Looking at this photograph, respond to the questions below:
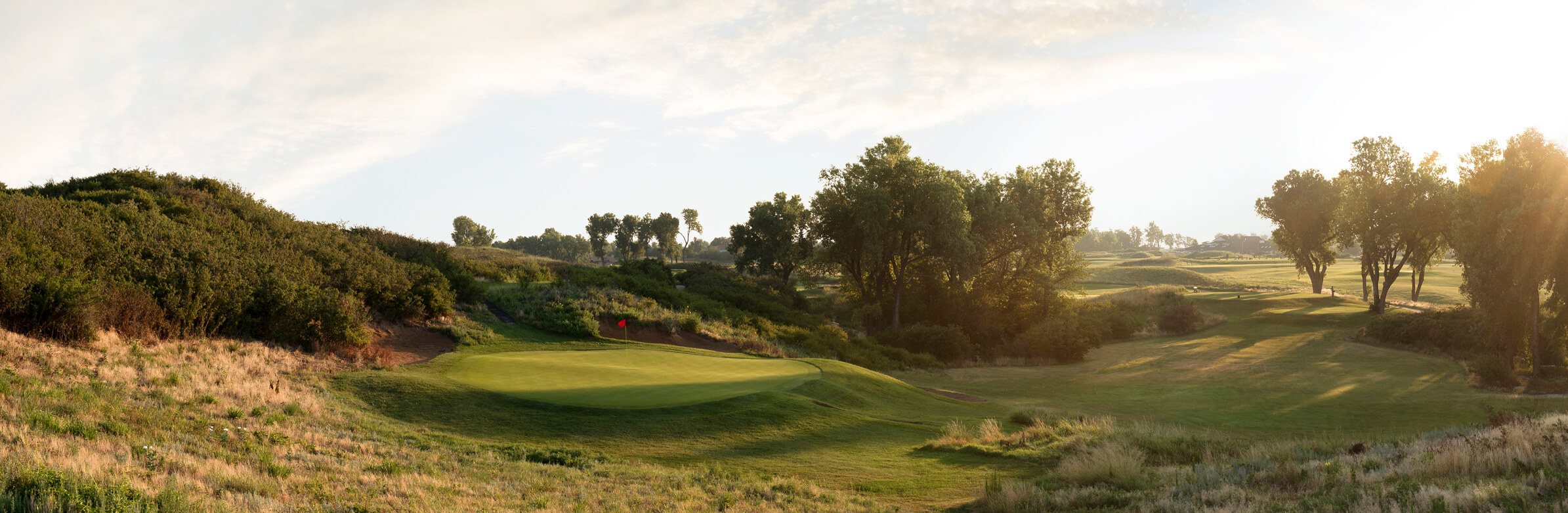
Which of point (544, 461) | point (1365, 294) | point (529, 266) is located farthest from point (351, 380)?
point (1365, 294)

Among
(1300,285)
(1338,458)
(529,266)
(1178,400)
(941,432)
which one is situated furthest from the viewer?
(1300,285)

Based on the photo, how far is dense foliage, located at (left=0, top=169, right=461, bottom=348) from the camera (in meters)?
14.0

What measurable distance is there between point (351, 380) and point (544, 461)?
7.50m

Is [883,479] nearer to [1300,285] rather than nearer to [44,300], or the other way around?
[44,300]

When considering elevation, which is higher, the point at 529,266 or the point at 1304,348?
the point at 529,266

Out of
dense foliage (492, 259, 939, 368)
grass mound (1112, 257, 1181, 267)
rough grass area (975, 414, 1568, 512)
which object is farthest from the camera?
grass mound (1112, 257, 1181, 267)

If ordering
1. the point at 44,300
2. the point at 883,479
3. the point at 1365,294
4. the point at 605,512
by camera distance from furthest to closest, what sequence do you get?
the point at 1365,294, the point at 44,300, the point at 883,479, the point at 605,512

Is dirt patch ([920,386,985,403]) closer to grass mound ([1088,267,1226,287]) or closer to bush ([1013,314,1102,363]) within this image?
bush ([1013,314,1102,363])

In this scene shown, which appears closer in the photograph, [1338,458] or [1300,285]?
[1338,458]

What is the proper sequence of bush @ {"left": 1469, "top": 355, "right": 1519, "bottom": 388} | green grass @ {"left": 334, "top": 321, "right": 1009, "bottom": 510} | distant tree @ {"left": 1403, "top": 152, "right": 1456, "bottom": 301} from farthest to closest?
1. distant tree @ {"left": 1403, "top": 152, "right": 1456, "bottom": 301}
2. bush @ {"left": 1469, "top": 355, "right": 1519, "bottom": 388}
3. green grass @ {"left": 334, "top": 321, "right": 1009, "bottom": 510}

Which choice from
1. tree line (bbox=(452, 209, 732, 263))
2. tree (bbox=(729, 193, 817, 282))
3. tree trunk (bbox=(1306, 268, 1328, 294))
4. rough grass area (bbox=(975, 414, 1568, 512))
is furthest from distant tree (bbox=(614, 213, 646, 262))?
rough grass area (bbox=(975, 414, 1568, 512))

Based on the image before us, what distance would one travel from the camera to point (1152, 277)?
78.1m

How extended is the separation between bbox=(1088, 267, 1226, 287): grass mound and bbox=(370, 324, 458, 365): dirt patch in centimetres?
6507

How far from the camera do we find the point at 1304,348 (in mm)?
34031
